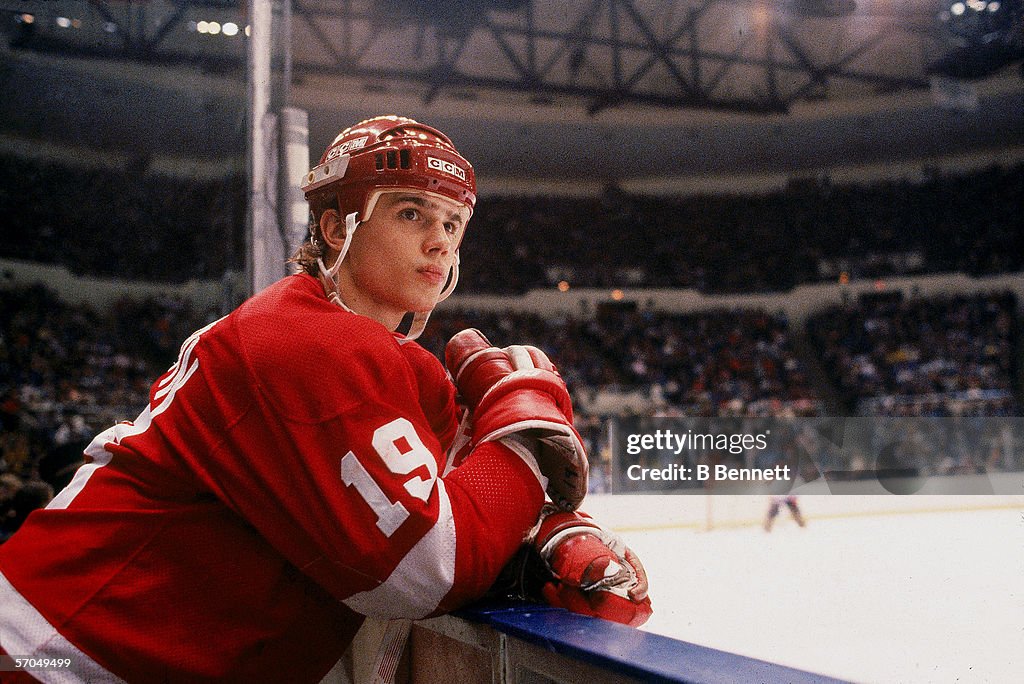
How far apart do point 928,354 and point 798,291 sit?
87.1 inches

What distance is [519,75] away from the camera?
9562 mm

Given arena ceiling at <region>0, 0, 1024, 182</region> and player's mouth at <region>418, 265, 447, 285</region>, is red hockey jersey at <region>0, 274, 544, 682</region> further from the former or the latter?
arena ceiling at <region>0, 0, 1024, 182</region>

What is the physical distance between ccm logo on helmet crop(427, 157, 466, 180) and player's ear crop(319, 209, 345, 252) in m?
0.16

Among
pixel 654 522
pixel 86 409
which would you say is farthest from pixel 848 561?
pixel 86 409

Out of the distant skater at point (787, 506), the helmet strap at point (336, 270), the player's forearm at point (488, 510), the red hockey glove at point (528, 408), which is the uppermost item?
the helmet strap at point (336, 270)

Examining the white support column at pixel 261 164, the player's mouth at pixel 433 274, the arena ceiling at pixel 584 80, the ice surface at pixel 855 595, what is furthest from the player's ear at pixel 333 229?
the arena ceiling at pixel 584 80

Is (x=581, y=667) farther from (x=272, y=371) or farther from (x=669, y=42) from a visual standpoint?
(x=669, y=42)

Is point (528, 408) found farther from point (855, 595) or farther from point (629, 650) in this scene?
point (855, 595)

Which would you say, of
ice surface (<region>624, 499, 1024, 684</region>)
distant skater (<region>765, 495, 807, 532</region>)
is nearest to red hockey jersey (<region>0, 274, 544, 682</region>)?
ice surface (<region>624, 499, 1024, 684</region>)

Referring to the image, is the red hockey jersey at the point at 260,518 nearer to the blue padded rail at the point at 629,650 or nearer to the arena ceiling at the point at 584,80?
the blue padded rail at the point at 629,650

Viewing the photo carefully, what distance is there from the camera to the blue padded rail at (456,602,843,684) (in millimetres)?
612

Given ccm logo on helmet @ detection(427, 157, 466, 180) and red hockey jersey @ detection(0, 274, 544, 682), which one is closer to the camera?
red hockey jersey @ detection(0, 274, 544, 682)

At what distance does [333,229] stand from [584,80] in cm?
968

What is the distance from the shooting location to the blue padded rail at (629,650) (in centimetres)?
61
